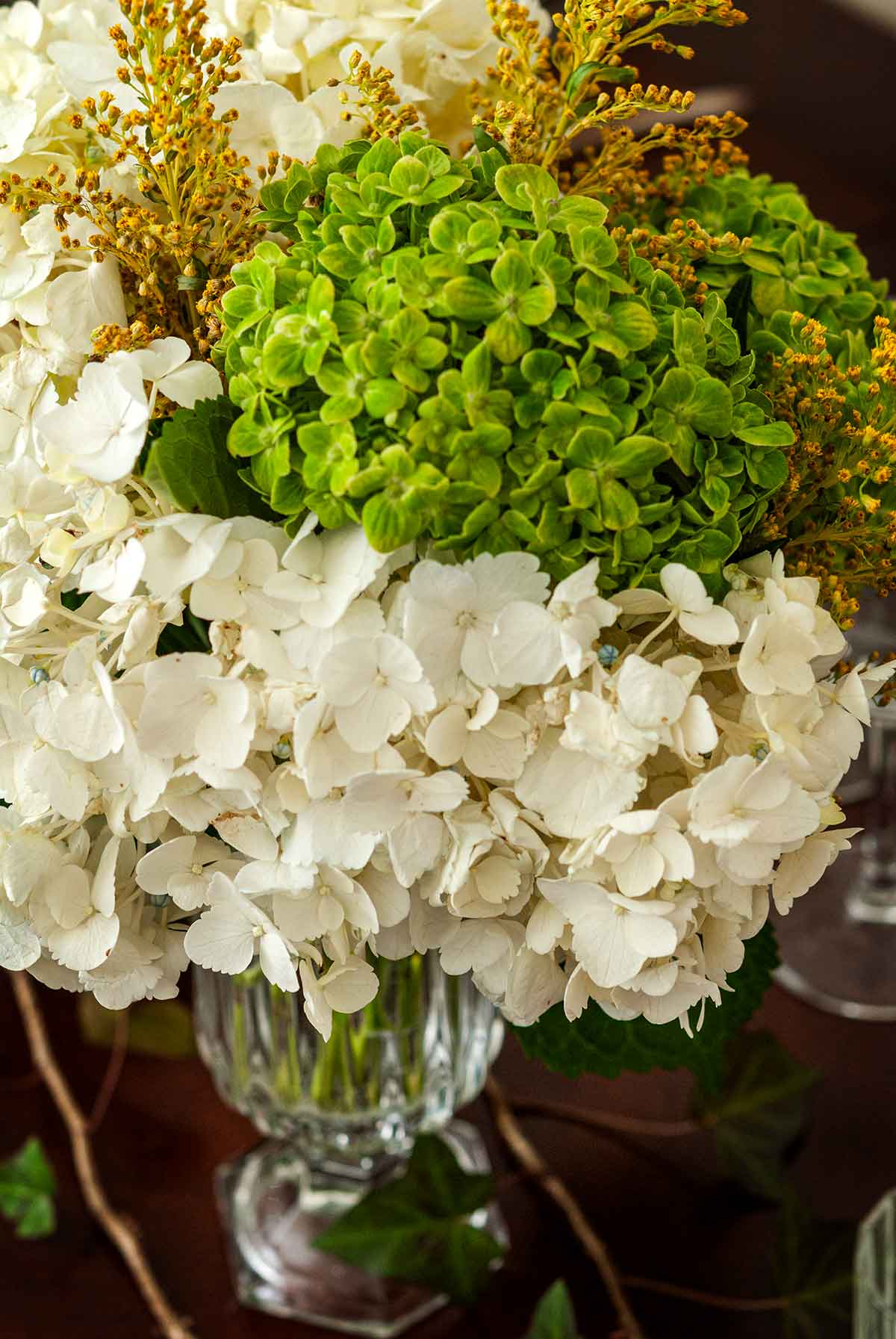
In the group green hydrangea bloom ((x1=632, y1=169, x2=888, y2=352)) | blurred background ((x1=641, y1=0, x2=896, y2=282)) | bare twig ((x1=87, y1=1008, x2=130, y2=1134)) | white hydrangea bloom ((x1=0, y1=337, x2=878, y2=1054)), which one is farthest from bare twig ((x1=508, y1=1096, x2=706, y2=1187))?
blurred background ((x1=641, y1=0, x2=896, y2=282))

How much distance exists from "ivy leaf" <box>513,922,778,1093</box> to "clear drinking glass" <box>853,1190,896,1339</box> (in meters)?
0.11

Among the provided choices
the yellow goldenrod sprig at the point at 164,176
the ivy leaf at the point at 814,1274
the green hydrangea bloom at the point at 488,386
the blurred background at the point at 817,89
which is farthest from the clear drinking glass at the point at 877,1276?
the blurred background at the point at 817,89

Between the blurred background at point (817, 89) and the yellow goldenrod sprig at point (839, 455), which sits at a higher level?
the yellow goldenrod sprig at point (839, 455)

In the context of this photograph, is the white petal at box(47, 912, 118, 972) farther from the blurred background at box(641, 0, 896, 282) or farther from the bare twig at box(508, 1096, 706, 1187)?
the blurred background at box(641, 0, 896, 282)

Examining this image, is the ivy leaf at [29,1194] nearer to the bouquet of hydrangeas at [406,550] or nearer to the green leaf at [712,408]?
the bouquet of hydrangeas at [406,550]

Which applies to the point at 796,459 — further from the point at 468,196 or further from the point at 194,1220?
the point at 194,1220

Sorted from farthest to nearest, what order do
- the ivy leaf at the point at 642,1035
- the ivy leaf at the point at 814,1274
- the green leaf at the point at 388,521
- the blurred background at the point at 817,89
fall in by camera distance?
1. the blurred background at the point at 817,89
2. the ivy leaf at the point at 814,1274
3. the ivy leaf at the point at 642,1035
4. the green leaf at the point at 388,521

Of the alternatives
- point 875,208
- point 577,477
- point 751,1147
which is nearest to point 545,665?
point 577,477

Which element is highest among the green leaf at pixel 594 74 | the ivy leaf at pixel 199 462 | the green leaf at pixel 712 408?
the green leaf at pixel 594 74

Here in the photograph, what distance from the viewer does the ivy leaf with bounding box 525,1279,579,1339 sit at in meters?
0.57

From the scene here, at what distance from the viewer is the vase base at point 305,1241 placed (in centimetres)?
64

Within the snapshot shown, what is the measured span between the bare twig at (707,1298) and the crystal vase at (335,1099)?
0.22ft

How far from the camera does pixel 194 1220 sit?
0.68m

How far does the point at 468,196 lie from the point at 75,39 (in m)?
0.16
